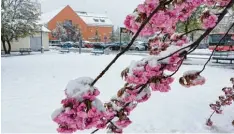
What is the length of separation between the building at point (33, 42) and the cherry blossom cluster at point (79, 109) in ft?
93.5

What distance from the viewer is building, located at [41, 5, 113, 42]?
48.1 metres

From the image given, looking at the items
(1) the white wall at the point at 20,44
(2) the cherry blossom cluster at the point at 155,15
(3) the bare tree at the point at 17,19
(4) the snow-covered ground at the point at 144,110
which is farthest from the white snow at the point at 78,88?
(1) the white wall at the point at 20,44

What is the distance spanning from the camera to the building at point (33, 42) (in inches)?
1148

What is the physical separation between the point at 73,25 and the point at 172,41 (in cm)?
4414

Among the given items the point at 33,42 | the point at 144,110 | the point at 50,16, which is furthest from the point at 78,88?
the point at 50,16

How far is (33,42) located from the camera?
3053 cm

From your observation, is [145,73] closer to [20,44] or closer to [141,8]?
[141,8]

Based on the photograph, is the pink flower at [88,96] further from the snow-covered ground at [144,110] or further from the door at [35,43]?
the door at [35,43]

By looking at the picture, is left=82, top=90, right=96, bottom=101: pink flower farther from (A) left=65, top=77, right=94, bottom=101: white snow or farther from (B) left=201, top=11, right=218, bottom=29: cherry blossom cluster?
(B) left=201, top=11, right=218, bottom=29: cherry blossom cluster

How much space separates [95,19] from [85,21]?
3069 millimetres

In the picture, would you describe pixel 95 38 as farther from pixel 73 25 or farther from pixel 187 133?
pixel 187 133

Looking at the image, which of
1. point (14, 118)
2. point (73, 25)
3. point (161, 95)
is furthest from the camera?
point (73, 25)

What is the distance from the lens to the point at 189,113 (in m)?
5.91

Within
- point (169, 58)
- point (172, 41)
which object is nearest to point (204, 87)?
point (172, 41)
